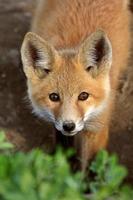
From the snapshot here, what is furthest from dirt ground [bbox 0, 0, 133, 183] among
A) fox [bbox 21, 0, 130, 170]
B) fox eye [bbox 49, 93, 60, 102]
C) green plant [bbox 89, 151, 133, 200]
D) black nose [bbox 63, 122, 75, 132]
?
green plant [bbox 89, 151, 133, 200]

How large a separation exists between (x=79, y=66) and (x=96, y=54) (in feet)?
0.74

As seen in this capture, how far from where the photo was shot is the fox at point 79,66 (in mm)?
5355

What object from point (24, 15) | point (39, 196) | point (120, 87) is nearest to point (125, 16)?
point (120, 87)

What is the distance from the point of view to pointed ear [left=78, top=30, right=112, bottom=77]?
214 inches

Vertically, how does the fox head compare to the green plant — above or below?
below

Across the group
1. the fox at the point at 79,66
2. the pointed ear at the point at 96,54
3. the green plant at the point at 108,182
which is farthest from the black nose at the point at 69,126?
the green plant at the point at 108,182

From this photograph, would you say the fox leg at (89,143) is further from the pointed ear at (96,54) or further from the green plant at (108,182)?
the green plant at (108,182)

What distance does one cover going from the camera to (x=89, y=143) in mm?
6230

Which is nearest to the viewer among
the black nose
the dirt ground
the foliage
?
the foliage

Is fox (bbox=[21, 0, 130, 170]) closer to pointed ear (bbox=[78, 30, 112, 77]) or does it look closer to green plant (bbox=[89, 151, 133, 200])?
pointed ear (bbox=[78, 30, 112, 77])

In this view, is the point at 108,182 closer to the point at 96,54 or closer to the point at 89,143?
the point at 96,54

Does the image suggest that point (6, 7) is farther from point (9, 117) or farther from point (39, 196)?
point (39, 196)

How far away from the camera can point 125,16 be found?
6.63 m

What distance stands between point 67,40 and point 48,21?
580mm
